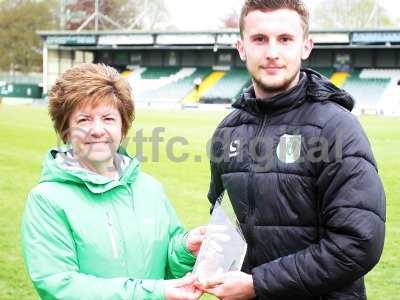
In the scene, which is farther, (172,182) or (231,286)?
(172,182)

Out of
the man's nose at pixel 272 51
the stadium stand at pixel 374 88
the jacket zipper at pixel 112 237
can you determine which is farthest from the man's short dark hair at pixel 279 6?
the stadium stand at pixel 374 88

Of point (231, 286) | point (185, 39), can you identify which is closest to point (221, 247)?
point (231, 286)

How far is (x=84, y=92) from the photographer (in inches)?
83.5

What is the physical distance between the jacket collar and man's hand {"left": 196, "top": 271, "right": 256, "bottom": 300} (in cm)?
66

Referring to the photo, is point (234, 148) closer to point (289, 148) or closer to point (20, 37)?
point (289, 148)

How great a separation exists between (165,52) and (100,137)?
150 ft

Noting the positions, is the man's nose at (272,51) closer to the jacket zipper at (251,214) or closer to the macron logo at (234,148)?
the jacket zipper at (251,214)

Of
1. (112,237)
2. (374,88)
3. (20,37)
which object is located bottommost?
(374,88)

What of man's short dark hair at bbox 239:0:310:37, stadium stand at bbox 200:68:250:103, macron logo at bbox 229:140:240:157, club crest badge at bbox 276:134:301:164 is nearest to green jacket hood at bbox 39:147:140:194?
macron logo at bbox 229:140:240:157

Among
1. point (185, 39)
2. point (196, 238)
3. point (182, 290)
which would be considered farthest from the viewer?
point (185, 39)

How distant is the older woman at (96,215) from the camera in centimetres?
198

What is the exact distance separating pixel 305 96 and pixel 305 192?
38 centimetres

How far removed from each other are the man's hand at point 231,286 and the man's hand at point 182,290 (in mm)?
24

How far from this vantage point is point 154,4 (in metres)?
65.2
